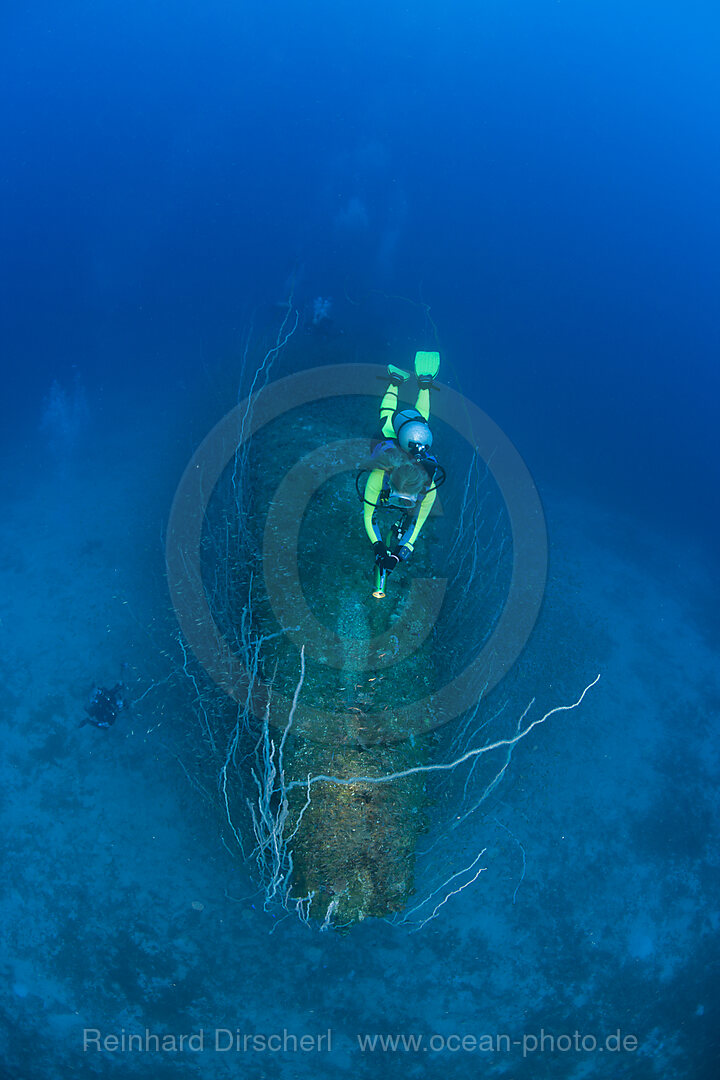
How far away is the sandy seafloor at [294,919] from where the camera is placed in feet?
12.8

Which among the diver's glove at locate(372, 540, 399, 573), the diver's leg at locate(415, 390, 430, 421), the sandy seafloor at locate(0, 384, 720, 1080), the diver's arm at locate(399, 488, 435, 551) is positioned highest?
the diver's leg at locate(415, 390, 430, 421)

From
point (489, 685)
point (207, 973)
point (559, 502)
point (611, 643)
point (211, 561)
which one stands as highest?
point (559, 502)

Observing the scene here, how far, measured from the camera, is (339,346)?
6.39 meters

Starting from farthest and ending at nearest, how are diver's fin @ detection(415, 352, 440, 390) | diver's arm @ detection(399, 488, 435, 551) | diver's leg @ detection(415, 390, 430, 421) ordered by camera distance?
diver's fin @ detection(415, 352, 440, 390) < diver's leg @ detection(415, 390, 430, 421) < diver's arm @ detection(399, 488, 435, 551)

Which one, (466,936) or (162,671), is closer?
(466,936)

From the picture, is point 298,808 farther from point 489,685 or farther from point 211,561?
point 211,561

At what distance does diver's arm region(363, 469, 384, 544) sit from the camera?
389cm

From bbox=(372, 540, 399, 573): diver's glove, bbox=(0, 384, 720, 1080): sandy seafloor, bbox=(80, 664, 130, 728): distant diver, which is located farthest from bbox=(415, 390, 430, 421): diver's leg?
bbox=(80, 664, 130, 728): distant diver

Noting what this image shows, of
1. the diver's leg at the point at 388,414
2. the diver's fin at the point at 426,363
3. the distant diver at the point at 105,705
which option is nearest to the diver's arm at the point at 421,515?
the diver's leg at the point at 388,414

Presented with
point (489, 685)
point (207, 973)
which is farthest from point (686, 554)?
point (207, 973)

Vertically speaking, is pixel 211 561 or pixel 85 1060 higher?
pixel 211 561

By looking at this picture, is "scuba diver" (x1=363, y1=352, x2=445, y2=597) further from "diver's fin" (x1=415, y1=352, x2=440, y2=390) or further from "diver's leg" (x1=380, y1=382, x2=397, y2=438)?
"diver's fin" (x1=415, y1=352, x2=440, y2=390)

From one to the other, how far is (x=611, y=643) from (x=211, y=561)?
4.15 meters

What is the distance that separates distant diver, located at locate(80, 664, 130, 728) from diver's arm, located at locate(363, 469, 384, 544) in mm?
2696
